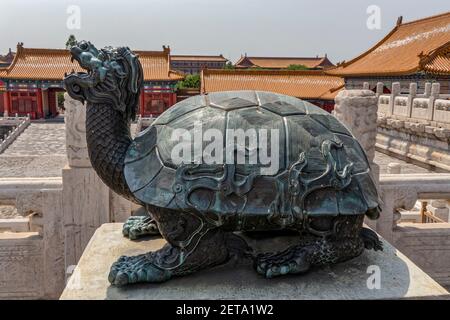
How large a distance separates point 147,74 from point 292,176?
90.6 feet

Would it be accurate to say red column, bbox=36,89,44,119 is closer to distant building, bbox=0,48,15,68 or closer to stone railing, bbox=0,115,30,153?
stone railing, bbox=0,115,30,153

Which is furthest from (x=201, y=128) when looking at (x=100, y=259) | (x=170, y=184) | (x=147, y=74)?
(x=147, y=74)

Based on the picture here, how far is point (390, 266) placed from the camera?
2.46m

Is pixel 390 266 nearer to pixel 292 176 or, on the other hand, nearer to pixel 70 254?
pixel 292 176

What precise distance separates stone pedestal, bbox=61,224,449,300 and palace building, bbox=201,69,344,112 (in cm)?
2385

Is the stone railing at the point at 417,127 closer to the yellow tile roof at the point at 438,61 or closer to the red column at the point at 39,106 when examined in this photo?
the yellow tile roof at the point at 438,61

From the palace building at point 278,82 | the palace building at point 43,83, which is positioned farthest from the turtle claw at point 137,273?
the palace building at point 43,83

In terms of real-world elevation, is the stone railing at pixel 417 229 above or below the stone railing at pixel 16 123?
above

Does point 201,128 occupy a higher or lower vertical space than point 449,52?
lower

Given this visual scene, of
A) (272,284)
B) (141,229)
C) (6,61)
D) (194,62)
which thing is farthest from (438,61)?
(6,61)

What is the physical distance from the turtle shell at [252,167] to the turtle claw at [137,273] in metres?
0.37

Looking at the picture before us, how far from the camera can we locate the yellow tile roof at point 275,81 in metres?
26.1

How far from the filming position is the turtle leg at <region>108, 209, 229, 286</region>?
2195mm

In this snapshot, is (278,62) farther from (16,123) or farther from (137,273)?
(137,273)
